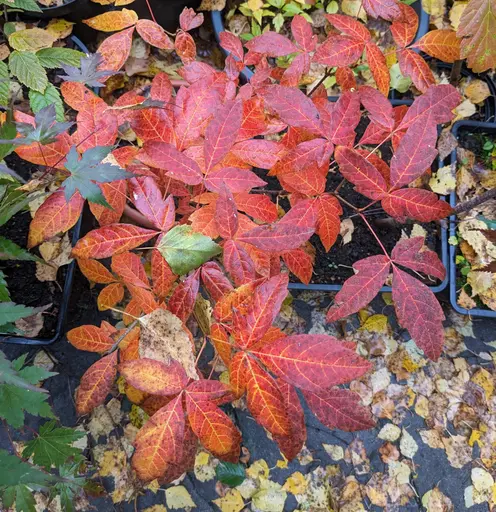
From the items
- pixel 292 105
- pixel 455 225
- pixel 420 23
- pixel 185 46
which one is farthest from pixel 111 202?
pixel 420 23

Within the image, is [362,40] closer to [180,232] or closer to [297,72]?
[297,72]

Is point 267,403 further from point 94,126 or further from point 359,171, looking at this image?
point 94,126

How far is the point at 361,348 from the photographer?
1.75 meters

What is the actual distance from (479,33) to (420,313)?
27.6 inches

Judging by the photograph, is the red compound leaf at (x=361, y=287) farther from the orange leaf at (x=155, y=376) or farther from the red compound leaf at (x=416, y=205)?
the orange leaf at (x=155, y=376)

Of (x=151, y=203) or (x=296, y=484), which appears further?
(x=296, y=484)

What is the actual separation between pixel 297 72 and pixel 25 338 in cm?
116

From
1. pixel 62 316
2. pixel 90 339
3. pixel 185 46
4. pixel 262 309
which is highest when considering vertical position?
pixel 185 46

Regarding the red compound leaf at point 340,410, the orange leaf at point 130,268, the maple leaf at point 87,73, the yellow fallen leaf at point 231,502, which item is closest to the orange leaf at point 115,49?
the maple leaf at point 87,73

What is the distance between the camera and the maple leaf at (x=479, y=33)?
1.10 m

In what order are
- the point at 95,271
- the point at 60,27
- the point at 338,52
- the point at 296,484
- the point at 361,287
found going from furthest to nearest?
the point at 60,27 → the point at 296,484 → the point at 95,271 → the point at 338,52 → the point at 361,287

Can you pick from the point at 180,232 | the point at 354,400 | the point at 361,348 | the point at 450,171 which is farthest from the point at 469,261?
the point at 180,232

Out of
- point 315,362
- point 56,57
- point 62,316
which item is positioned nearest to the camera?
point 315,362

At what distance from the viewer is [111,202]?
3.33 ft
